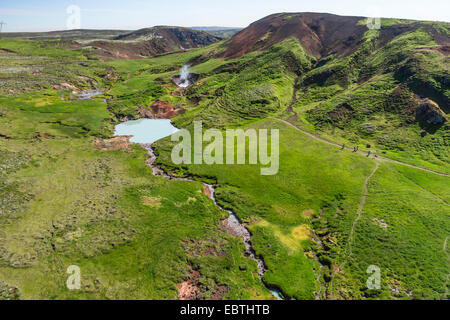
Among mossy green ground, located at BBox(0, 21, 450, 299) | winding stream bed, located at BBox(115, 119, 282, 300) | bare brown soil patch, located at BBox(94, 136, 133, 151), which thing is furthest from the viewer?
bare brown soil patch, located at BBox(94, 136, 133, 151)

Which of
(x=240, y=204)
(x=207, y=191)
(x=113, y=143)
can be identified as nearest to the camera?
(x=240, y=204)

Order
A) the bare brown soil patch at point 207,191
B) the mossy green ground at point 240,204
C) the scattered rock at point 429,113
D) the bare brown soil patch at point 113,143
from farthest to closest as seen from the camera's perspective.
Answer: the bare brown soil patch at point 113,143 < the scattered rock at point 429,113 < the bare brown soil patch at point 207,191 < the mossy green ground at point 240,204

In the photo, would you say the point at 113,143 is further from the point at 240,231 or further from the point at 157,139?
the point at 240,231

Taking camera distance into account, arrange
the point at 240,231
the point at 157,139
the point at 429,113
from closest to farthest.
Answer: the point at 240,231, the point at 429,113, the point at 157,139

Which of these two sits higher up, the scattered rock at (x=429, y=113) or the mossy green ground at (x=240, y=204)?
the scattered rock at (x=429, y=113)

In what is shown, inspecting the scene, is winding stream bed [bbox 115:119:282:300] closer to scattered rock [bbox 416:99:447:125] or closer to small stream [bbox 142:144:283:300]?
small stream [bbox 142:144:283:300]

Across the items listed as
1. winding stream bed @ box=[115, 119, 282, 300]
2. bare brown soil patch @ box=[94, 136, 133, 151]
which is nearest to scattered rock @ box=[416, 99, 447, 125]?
winding stream bed @ box=[115, 119, 282, 300]

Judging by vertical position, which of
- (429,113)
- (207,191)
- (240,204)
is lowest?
(240,204)

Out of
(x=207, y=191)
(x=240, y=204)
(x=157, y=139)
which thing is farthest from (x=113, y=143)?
(x=240, y=204)

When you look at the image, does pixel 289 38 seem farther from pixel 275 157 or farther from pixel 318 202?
pixel 318 202

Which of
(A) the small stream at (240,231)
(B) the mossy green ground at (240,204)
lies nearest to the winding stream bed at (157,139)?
(A) the small stream at (240,231)

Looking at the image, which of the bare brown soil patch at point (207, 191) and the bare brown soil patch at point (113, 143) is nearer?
the bare brown soil patch at point (207, 191)

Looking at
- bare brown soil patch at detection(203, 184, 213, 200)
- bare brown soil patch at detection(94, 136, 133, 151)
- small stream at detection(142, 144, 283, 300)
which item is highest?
bare brown soil patch at detection(94, 136, 133, 151)

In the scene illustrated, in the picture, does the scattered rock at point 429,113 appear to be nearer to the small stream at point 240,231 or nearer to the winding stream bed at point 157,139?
the small stream at point 240,231
